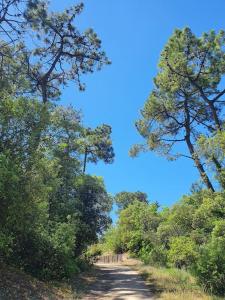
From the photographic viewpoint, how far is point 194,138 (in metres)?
31.0

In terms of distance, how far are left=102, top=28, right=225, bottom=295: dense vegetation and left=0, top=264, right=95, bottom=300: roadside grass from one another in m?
6.08

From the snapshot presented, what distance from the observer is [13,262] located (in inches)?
792

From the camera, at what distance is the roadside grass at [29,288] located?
15864mm

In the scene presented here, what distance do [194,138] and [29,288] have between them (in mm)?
17287

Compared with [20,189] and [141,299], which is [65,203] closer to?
[141,299]

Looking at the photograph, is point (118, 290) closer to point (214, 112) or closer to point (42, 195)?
point (42, 195)

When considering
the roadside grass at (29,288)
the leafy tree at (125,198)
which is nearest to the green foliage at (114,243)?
the roadside grass at (29,288)

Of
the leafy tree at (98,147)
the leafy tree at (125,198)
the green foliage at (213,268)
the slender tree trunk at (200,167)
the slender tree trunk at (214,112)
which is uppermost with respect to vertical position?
the leafy tree at (125,198)

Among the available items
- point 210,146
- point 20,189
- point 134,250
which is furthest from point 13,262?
point 134,250

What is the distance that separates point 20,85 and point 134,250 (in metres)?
36.9

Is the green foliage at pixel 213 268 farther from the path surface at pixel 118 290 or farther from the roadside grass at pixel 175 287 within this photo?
the path surface at pixel 118 290

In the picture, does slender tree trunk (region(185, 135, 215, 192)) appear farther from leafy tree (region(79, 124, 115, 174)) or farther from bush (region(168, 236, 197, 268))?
leafy tree (region(79, 124, 115, 174))

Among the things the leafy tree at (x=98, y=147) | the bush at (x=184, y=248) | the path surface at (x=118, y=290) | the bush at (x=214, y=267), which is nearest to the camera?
the path surface at (x=118, y=290)

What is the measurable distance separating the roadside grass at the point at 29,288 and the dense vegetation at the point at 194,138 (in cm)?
608
